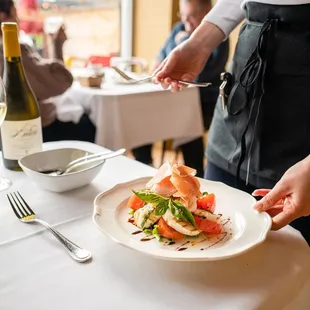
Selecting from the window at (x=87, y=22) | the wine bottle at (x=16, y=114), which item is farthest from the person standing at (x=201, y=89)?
the wine bottle at (x=16, y=114)

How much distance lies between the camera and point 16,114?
87cm

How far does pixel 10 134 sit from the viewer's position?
802 mm

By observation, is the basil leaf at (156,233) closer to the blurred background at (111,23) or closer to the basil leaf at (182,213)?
the basil leaf at (182,213)

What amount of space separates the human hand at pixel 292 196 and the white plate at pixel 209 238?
17mm

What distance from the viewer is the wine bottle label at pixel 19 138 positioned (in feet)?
2.61

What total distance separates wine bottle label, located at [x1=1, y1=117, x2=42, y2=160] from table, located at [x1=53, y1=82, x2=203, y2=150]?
1166 millimetres

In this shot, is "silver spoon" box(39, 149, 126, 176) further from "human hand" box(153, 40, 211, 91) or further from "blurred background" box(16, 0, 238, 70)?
"blurred background" box(16, 0, 238, 70)

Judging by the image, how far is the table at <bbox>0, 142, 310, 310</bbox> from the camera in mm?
442

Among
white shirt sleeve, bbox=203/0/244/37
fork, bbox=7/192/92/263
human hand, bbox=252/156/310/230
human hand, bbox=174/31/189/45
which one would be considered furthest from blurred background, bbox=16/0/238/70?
human hand, bbox=252/156/310/230

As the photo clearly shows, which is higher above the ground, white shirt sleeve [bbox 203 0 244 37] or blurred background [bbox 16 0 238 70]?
white shirt sleeve [bbox 203 0 244 37]

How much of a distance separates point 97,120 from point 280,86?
133 cm

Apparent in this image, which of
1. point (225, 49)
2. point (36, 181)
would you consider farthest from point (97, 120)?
point (36, 181)

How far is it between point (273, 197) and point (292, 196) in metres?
0.02

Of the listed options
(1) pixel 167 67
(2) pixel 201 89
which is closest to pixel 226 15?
(1) pixel 167 67
